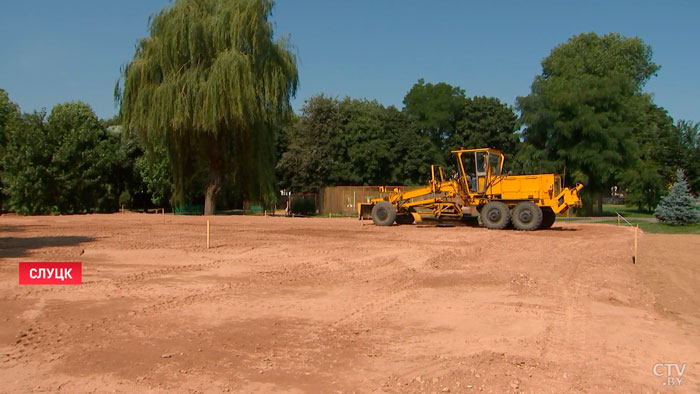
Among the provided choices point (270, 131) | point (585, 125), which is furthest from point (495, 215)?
point (585, 125)

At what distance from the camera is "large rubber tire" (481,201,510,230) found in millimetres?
24078

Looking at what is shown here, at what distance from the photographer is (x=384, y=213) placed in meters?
26.6

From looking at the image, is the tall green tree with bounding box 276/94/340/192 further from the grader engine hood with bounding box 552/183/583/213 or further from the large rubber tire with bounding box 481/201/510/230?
the grader engine hood with bounding box 552/183/583/213

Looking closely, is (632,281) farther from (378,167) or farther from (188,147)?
(378,167)

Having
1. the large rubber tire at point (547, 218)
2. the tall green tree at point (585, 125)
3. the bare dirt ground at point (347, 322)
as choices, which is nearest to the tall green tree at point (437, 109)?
the tall green tree at point (585, 125)

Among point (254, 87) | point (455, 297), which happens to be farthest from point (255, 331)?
point (254, 87)

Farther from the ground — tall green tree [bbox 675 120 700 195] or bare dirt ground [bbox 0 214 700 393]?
tall green tree [bbox 675 120 700 195]

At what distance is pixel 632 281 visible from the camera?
12.1 meters

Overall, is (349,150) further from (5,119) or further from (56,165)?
(5,119)

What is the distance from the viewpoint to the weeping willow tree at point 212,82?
3050 centimetres

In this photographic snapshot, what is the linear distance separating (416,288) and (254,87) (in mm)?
22527

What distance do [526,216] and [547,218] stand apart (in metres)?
1.94

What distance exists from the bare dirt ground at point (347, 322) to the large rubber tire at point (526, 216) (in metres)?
7.33

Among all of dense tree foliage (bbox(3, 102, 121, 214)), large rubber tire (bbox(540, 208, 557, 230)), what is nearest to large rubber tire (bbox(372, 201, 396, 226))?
large rubber tire (bbox(540, 208, 557, 230))
